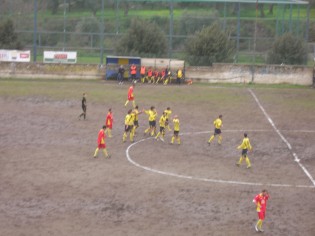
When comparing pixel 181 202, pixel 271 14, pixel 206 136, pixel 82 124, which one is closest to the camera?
pixel 181 202

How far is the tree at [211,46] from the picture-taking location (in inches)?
2061

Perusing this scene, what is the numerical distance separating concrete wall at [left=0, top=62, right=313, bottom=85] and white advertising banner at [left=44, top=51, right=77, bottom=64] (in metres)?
0.60

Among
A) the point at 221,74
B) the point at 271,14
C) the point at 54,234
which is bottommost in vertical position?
the point at 54,234

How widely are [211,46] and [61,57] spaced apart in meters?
12.0

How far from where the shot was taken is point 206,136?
102 ft

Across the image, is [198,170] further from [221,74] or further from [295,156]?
[221,74]

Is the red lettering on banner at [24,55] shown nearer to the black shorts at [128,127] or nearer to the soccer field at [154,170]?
the soccer field at [154,170]

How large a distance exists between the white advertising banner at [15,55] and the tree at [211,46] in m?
12.8

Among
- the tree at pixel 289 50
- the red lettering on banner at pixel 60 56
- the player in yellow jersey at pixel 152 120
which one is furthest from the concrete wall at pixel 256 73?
the player in yellow jersey at pixel 152 120

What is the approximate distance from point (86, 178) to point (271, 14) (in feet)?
200

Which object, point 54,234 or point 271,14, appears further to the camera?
point 271,14

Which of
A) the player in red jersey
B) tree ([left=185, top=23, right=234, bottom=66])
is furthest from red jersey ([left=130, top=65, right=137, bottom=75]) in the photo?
the player in red jersey

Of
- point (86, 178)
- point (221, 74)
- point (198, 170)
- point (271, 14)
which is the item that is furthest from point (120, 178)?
point (271, 14)

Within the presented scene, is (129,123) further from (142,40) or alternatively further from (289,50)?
(289,50)
